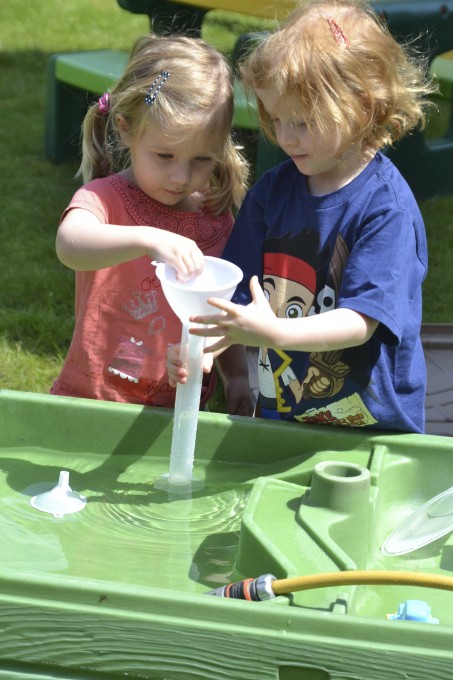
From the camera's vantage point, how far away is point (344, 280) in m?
1.54

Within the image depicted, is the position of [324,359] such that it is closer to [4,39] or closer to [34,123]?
[34,123]

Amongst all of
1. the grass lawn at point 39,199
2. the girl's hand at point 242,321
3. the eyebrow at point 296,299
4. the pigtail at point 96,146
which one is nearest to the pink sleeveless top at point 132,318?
the pigtail at point 96,146

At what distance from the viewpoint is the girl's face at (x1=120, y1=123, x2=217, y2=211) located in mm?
1710

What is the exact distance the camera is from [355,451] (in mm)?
1658

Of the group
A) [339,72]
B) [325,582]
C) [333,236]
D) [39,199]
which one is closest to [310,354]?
[333,236]

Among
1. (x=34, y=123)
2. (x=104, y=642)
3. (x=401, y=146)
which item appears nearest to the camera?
(x=104, y=642)

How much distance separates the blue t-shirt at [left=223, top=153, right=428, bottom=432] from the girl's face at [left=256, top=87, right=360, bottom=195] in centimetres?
6

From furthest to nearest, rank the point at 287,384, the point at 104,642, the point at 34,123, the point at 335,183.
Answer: the point at 34,123 < the point at 287,384 < the point at 335,183 < the point at 104,642

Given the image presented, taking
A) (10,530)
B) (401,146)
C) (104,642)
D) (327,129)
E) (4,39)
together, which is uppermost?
(327,129)

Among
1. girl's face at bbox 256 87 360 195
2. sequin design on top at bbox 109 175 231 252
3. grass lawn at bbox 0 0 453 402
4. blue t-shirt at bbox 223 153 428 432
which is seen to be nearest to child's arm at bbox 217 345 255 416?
blue t-shirt at bbox 223 153 428 432

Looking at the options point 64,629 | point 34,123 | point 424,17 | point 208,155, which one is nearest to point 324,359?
point 208,155

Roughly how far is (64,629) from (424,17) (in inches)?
109

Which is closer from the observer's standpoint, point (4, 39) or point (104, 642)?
point (104, 642)

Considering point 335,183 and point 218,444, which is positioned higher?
point 335,183
